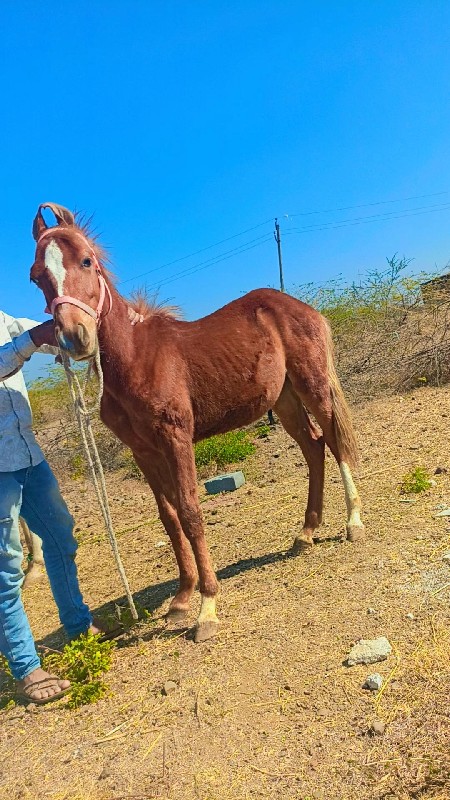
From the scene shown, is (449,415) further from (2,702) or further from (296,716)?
(2,702)

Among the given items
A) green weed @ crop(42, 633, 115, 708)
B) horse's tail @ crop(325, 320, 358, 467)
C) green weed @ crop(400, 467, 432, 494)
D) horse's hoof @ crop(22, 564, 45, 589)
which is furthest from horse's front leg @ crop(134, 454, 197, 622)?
horse's hoof @ crop(22, 564, 45, 589)

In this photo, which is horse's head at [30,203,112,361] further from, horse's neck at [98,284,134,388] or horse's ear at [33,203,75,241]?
horse's neck at [98,284,134,388]

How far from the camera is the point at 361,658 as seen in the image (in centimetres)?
264

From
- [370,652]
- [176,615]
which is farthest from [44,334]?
[370,652]

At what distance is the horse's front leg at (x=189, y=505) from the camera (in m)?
3.35

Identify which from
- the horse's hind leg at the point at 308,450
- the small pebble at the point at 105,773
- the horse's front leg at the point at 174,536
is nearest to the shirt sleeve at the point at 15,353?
the horse's front leg at the point at 174,536

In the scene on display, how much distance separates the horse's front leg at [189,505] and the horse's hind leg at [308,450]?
1.06m

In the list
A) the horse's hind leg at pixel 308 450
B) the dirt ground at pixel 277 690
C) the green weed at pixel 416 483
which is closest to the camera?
the dirt ground at pixel 277 690

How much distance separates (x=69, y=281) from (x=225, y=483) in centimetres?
433

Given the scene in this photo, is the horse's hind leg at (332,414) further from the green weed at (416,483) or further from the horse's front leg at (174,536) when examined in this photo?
the horse's front leg at (174,536)

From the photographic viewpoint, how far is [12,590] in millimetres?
3039

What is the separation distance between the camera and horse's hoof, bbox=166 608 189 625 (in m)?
3.61

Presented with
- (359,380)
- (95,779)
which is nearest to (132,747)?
(95,779)

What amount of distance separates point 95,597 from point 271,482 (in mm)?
2720
